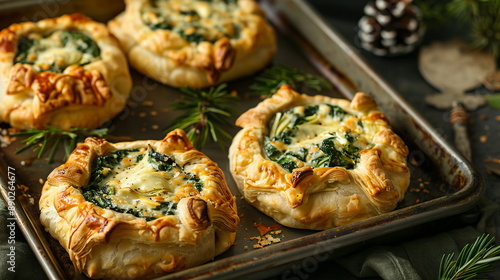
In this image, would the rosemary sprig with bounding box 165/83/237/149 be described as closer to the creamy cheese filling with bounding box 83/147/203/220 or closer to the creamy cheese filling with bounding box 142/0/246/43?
the creamy cheese filling with bounding box 142/0/246/43

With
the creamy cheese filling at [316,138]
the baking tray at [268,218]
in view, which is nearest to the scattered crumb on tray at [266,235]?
the baking tray at [268,218]

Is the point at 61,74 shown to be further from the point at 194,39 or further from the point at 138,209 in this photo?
the point at 138,209

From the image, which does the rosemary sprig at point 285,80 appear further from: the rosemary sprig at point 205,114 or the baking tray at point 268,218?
the rosemary sprig at point 205,114

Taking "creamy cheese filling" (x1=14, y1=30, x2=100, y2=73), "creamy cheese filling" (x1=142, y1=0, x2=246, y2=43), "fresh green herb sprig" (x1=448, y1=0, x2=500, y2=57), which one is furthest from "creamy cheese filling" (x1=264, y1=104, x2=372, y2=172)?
"fresh green herb sprig" (x1=448, y1=0, x2=500, y2=57)

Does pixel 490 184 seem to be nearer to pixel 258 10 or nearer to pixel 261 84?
pixel 261 84

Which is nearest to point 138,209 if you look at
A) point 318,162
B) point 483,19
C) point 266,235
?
point 266,235

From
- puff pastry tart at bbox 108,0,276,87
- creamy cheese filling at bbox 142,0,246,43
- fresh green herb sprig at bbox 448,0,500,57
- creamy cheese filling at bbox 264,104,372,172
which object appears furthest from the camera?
fresh green herb sprig at bbox 448,0,500,57
